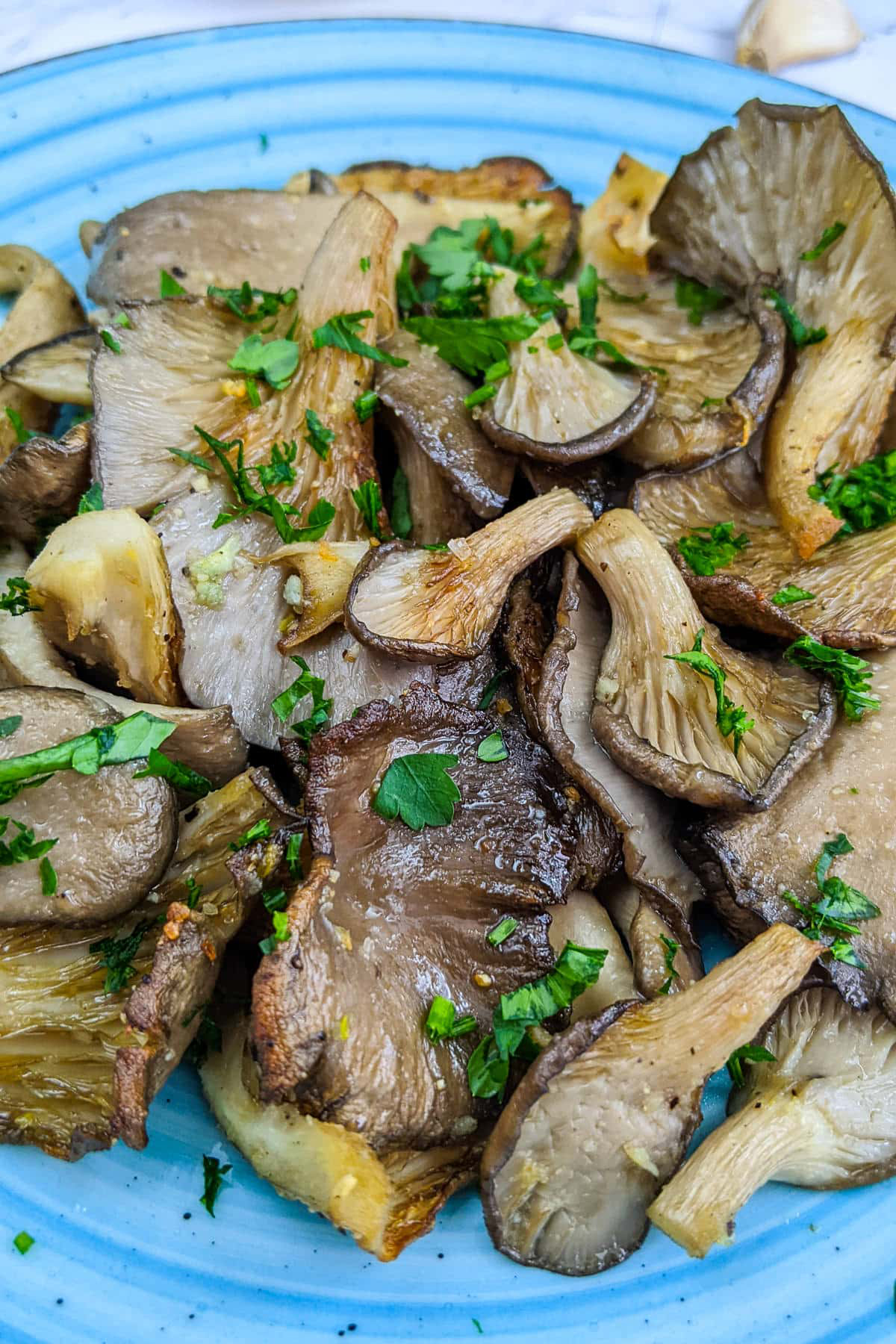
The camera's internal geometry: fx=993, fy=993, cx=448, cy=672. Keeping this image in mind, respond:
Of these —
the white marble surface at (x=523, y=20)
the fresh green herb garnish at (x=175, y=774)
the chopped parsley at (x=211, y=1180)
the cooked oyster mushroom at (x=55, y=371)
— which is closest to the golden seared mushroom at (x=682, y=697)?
the fresh green herb garnish at (x=175, y=774)

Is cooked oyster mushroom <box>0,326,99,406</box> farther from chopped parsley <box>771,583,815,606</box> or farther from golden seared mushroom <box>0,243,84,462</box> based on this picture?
chopped parsley <box>771,583,815,606</box>

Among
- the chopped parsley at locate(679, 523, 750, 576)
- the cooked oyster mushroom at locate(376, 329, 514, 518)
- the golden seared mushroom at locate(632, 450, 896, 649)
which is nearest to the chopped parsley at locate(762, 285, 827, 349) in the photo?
the golden seared mushroom at locate(632, 450, 896, 649)

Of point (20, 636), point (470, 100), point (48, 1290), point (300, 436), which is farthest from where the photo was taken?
point (470, 100)

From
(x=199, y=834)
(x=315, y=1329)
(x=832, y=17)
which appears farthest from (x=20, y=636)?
(x=832, y=17)

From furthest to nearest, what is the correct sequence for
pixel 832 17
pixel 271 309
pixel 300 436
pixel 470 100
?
pixel 832 17
pixel 470 100
pixel 271 309
pixel 300 436

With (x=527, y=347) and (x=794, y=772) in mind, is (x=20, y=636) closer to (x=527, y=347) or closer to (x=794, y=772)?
(x=527, y=347)

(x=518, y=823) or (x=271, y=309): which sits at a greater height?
(x=271, y=309)

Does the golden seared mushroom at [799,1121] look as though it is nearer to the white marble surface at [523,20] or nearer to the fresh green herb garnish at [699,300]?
the fresh green herb garnish at [699,300]
